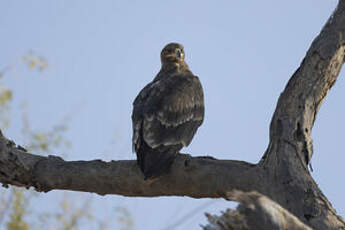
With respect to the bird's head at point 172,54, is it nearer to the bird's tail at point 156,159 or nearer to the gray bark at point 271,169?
the bird's tail at point 156,159

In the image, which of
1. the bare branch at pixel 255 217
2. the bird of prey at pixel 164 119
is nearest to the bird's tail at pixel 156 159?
the bird of prey at pixel 164 119

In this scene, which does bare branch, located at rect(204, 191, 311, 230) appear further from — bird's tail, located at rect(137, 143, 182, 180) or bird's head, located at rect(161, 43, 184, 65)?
bird's head, located at rect(161, 43, 184, 65)

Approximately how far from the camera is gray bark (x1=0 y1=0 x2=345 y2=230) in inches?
231

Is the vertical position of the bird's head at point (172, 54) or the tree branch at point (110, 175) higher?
the bird's head at point (172, 54)

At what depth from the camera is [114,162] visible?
6.62 metres

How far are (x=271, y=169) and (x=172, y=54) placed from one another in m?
3.32

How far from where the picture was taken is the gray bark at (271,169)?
586cm

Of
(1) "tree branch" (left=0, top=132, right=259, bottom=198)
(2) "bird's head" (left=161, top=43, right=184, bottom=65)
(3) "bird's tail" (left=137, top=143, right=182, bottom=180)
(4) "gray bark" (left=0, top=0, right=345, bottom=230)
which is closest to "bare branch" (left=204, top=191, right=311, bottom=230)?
(4) "gray bark" (left=0, top=0, right=345, bottom=230)

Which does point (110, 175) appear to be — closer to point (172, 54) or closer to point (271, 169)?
point (271, 169)

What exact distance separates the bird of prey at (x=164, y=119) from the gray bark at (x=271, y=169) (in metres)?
0.13

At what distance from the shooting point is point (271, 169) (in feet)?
19.8

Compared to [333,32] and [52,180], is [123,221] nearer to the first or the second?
[52,180]

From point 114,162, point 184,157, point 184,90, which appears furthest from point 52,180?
point 184,90

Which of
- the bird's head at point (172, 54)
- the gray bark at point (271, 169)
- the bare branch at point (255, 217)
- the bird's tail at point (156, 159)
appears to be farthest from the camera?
the bird's head at point (172, 54)
